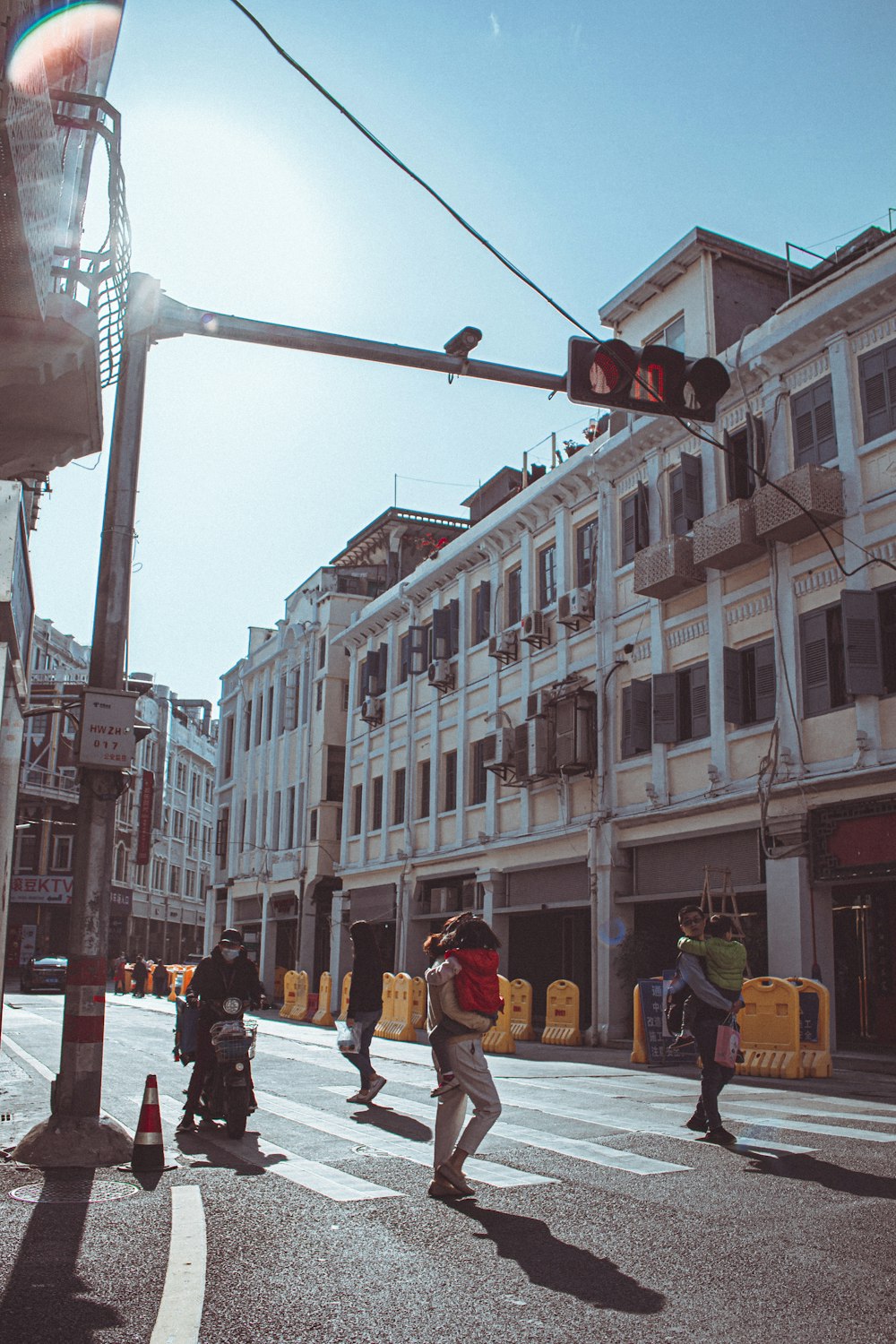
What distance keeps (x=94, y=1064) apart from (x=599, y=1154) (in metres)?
3.60

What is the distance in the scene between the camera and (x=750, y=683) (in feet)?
67.4

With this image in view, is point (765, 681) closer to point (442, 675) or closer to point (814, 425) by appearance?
point (814, 425)

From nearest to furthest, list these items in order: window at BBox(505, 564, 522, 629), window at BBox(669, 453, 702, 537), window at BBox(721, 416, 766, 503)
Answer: window at BBox(721, 416, 766, 503) → window at BBox(669, 453, 702, 537) → window at BBox(505, 564, 522, 629)

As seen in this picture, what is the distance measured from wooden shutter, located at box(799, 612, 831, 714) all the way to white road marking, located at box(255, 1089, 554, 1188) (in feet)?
35.5

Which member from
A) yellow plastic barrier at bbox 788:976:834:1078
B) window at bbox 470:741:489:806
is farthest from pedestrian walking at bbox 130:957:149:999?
yellow plastic barrier at bbox 788:976:834:1078

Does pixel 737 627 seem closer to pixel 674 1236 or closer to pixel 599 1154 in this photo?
pixel 599 1154


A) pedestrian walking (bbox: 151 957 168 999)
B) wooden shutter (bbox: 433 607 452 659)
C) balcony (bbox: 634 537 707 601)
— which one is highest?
wooden shutter (bbox: 433 607 452 659)

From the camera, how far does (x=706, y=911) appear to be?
19.6 m

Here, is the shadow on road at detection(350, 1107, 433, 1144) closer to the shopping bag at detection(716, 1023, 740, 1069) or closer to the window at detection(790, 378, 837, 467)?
the shopping bag at detection(716, 1023, 740, 1069)

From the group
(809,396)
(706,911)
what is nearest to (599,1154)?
(706,911)

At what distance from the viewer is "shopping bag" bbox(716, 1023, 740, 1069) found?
8.63 m

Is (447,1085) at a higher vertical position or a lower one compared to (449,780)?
lower

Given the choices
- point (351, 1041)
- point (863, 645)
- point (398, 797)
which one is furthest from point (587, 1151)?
point (398, 797)

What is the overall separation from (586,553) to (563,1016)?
33.4ft
